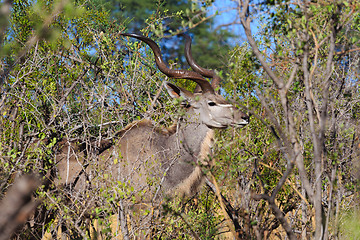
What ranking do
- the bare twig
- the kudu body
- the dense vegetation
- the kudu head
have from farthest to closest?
the kudu head, the kudu body, the dense vegetation, the bare twig

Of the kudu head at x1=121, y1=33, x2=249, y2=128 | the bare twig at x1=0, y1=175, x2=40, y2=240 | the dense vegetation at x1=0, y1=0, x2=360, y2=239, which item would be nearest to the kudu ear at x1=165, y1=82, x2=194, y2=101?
the kudu head at x1=121, y1=33, x2=249, y2=128

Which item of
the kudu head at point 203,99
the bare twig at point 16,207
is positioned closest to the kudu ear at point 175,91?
the kudu head at point 203,99

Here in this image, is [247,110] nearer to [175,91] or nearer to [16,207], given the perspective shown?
[16,207]

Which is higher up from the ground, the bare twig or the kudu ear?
the kudu ear

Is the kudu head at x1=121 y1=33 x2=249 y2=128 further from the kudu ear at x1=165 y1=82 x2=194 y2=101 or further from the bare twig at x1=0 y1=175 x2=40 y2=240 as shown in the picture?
the bare twig at x1=0 y1=175 x2=40 y2=240

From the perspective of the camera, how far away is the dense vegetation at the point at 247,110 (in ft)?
9.02

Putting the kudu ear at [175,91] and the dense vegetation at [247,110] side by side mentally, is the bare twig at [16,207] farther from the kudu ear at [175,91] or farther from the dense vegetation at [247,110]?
the kudu ear at [175,91]

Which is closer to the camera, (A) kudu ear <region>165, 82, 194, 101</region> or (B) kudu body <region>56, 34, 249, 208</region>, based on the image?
(B) kudu body <region>56, 34, 249, 208</region>

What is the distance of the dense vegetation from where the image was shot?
275 cm

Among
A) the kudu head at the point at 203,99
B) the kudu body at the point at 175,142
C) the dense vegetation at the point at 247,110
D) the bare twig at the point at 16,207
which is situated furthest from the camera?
the kudu head at the point at 203,99

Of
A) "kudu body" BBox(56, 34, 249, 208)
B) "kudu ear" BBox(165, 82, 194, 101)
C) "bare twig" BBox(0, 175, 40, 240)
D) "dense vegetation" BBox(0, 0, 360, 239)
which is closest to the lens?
"bare twig" BBox(0, 175, 40, 240)

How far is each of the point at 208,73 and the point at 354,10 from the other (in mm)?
3414

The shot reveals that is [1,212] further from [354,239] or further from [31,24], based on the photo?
[31,24]

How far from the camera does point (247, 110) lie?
8.89ft
